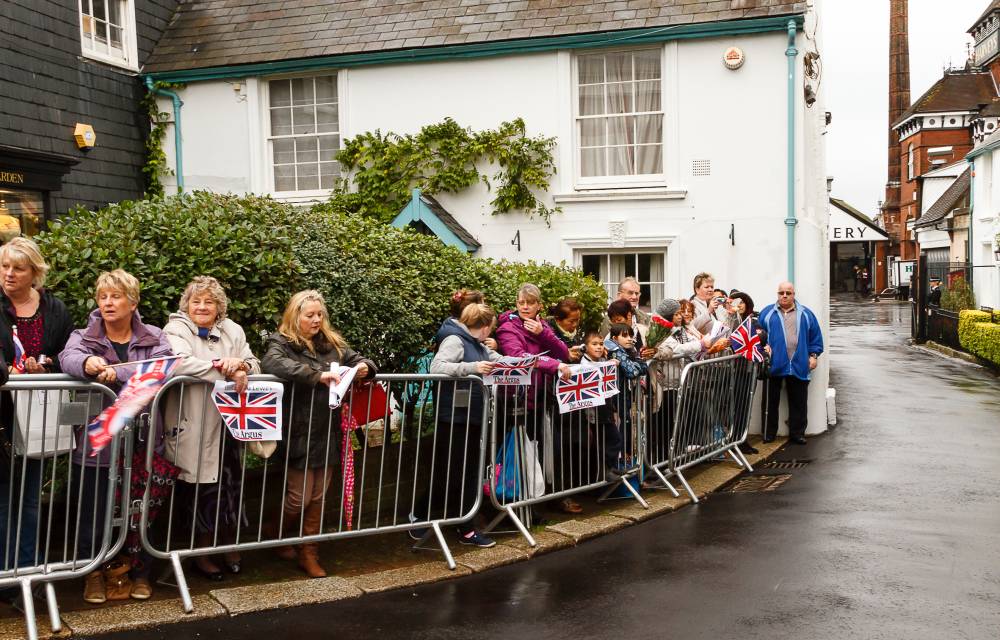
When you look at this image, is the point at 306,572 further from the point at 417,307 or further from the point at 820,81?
the point at 820,81

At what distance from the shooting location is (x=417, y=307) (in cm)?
799

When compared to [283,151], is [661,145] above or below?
below

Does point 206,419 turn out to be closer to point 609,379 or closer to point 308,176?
point 609,379

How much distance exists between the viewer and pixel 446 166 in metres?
13.7

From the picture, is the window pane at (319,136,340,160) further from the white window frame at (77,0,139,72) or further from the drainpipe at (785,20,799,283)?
the drainpipe at (785,20,799,283)

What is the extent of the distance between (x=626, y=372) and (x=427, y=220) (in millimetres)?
5929

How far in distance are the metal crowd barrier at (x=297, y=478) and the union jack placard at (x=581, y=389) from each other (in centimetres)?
82

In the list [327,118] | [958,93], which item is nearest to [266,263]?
[327,118]

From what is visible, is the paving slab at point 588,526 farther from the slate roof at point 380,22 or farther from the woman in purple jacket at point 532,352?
the slate roof at point 380,22

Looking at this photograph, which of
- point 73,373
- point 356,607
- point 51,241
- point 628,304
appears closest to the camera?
point 73,373

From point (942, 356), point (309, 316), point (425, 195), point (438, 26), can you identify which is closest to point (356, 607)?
point (309, 316)

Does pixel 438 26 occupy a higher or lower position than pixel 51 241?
higher

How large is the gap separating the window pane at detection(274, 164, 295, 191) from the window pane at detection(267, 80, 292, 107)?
94cm

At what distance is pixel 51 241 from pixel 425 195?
7555mm
